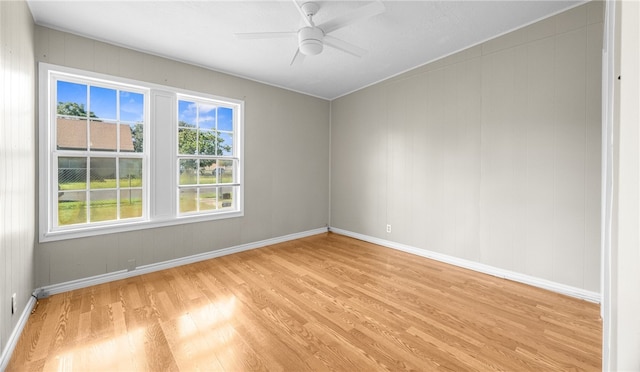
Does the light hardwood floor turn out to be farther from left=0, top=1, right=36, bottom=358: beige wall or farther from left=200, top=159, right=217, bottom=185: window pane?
left=200, top=159, right=217, bottom=185: window pane

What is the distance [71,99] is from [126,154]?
733 mm

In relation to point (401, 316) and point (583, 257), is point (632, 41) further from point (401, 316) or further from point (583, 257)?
→ point (583, 257)

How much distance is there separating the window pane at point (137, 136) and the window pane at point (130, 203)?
0.53 metres

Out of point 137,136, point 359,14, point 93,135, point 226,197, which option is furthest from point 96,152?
point 359,14

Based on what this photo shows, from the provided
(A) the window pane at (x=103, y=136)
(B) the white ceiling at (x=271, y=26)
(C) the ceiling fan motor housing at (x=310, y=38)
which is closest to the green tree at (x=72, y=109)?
(A) the window pane at (x=103, y=136)

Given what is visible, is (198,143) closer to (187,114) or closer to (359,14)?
(187,114)

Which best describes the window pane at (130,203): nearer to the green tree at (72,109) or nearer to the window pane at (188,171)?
the window pane at (188,171)

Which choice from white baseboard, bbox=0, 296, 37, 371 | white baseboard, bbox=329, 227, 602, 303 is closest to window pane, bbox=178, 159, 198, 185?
white baseboard, bbox=0, 296, 37, 371

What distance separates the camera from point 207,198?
3.73m

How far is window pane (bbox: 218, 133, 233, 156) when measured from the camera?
3.85 meters

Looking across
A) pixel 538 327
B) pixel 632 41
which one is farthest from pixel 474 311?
pixel 632 41

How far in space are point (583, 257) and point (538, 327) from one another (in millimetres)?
1017

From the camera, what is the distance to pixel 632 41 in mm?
608

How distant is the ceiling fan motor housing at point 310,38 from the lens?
2281 mm
